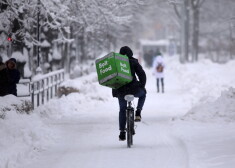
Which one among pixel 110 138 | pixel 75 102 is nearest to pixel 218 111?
pixel 110 138

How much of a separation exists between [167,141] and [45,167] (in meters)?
3.19

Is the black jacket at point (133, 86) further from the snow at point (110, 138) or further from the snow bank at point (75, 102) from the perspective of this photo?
the snow bank at point (75, 102)

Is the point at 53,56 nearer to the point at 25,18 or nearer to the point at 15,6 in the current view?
the point at 25,18

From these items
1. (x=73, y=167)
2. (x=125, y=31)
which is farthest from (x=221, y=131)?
(x=125, y=31)

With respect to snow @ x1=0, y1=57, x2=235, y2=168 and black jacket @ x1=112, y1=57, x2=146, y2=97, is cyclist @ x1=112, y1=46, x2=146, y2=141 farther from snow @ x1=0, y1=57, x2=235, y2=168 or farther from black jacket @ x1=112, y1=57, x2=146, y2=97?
snow @ x1=0, y1=57, x2=235, y2=168

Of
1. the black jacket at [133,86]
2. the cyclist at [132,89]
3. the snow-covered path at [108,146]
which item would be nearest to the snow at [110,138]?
the snow-covered path at [108,146]

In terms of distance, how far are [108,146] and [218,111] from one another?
404 cm

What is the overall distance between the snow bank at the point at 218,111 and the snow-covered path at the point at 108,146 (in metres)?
0.81

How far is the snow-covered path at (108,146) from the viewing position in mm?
8664

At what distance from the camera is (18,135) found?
9.95 metres

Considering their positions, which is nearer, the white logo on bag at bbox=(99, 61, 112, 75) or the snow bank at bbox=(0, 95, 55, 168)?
the snow bank at bbox=(0, 95, 55, 168)

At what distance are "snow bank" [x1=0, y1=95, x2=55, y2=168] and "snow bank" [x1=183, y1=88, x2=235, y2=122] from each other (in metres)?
3.88

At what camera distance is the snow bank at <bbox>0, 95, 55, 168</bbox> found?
28.4 ft

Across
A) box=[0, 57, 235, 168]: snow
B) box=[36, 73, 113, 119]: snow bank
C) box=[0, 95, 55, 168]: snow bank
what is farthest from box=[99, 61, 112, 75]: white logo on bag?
box=[36, 73, 113, 119]: snow bank
